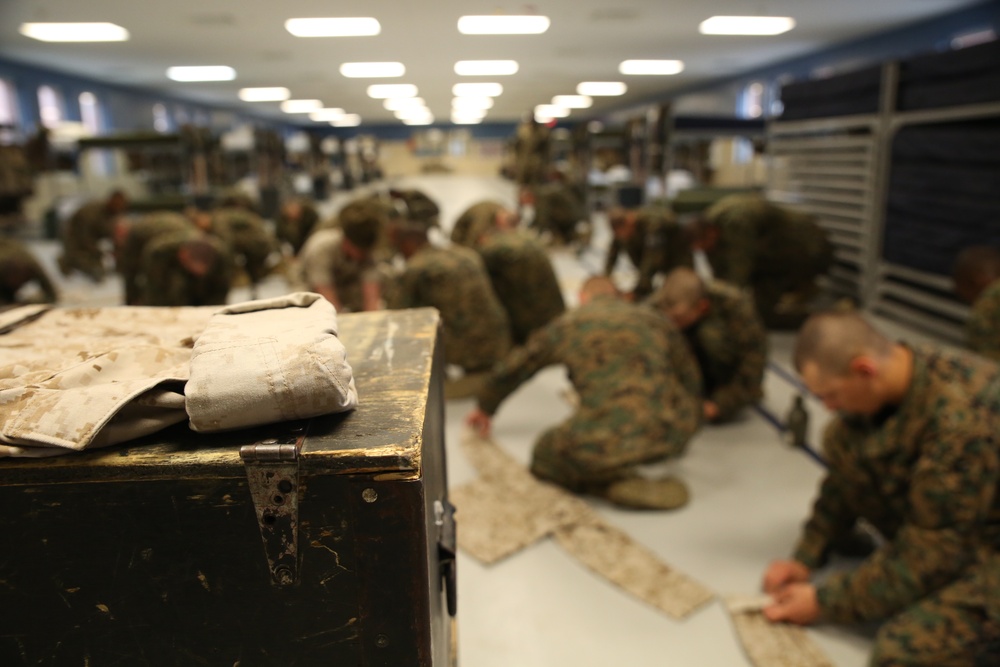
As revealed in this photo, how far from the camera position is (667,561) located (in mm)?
2498

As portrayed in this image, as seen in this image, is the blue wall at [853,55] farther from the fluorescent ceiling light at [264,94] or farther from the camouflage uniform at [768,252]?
the fluorescent ceiling light at [264,94]

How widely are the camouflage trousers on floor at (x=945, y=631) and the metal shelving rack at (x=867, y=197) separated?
Result: 11.5ft

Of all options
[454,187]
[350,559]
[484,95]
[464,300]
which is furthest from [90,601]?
[454,187]

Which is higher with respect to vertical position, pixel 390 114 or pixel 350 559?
pixel 390 114

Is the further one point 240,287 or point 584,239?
point 584,239

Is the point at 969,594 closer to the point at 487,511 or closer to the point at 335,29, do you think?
the point at 487,511

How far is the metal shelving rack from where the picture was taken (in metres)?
5.00

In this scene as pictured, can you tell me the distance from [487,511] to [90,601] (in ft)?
6.35

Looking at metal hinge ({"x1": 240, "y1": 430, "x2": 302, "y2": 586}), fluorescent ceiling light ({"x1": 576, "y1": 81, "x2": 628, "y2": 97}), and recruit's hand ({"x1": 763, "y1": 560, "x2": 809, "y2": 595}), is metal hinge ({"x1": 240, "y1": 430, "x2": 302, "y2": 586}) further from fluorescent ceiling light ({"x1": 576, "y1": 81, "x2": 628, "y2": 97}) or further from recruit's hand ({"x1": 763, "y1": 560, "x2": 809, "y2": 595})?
fluorescent ceiling light ({"x1": 576, "y1": 81, "x2": 628, "y2": 97})

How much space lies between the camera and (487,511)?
281cm

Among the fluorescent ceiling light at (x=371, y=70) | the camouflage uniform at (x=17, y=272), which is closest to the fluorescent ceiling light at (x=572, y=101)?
the fluorescent ceiling light at (x=371, y=70)

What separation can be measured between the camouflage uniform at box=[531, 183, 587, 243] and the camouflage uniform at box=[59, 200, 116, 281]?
5.00 meters

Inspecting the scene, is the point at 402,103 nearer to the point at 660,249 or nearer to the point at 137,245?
the point at 137,245

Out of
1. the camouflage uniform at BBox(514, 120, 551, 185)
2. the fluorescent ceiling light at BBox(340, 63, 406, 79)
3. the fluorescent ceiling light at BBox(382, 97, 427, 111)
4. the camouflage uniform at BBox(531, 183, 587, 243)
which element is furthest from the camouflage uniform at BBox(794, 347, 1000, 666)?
the fluorescent ceiling light at BBox(382, 97, 427, 111)
